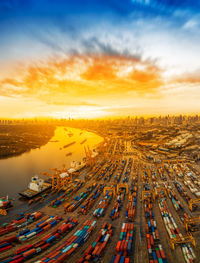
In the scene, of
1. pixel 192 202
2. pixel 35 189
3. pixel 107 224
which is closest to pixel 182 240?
pixel 192 202

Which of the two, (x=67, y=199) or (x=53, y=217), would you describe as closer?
(x=53, y=217)

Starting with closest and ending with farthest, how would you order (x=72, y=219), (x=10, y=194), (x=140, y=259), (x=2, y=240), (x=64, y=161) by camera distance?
(x=140, y=259) → (x=2, y=240) → (x=72, y=219) → (x=10, y=194) → (x=64, y=161)

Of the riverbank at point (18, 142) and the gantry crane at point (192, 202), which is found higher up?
the riverbank at point (18, 142)

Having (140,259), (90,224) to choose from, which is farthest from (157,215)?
(90,224)

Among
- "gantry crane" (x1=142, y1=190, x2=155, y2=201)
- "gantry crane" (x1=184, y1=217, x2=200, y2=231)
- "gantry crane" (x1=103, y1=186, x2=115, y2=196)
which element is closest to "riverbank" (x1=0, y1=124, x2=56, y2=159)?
"gantry crane" (x1=103, y1=186, x2=115, y2=196)

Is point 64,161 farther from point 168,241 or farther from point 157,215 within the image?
point 168,241

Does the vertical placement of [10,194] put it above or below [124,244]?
below

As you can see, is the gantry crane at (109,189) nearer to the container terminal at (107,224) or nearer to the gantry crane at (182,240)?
the container terminal at (107,224)

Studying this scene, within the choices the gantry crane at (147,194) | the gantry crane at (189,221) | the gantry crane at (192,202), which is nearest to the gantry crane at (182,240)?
the gantry crane at (189,221)

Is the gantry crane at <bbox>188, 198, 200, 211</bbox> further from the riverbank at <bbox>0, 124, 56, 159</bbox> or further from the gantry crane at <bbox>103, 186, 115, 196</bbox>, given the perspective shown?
the riverbank at <bbox>0, 124, 56, 159</bbox>
